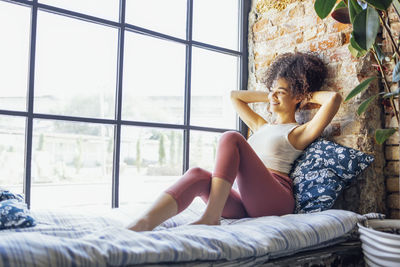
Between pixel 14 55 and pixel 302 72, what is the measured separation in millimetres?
1538

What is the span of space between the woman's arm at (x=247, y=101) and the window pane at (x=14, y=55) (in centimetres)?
124

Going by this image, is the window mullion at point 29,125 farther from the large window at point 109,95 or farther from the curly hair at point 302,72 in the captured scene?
the curly hair at point 302,72

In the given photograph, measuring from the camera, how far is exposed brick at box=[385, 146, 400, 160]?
192cm

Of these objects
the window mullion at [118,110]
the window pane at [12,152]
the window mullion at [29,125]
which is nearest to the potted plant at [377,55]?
the window mullion at [118,110]

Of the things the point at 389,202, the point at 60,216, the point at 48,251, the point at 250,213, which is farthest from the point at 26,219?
the point at 389,202

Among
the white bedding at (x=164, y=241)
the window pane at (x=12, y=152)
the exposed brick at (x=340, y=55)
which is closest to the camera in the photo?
the white bedding at (x=164, y=241)

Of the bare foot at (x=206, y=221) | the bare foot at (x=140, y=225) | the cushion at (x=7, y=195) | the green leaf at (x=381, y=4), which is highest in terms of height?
the green leaf at (x=381, y=4)

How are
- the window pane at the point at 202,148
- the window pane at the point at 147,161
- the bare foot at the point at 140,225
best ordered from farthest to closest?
the window pane at the point at 202,148, the window pane at the point at 147,161, the bare foot at the point at 140,225

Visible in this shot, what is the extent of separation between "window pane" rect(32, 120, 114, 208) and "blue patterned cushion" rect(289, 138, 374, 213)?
42.4 inches

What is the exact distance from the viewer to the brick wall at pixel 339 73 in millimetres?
1891

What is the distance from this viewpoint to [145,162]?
221 cm

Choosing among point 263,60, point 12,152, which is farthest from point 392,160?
point 12,152

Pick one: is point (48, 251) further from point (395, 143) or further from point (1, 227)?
point (395, 143)

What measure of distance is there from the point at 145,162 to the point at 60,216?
0.75m
